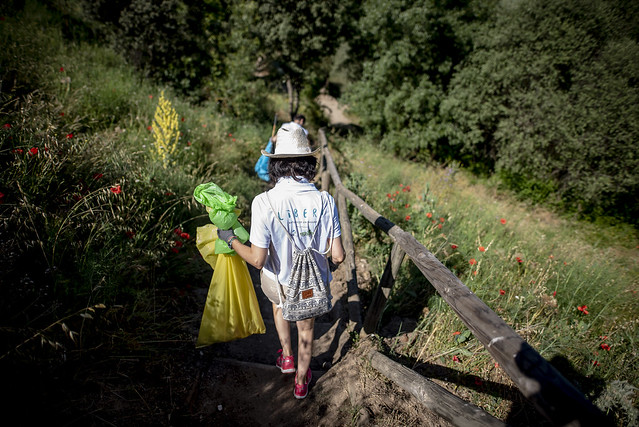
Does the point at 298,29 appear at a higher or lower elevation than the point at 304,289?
higher

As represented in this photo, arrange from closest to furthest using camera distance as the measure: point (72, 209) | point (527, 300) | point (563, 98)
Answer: point (72, 209), point (527, 300), point (563, 98)

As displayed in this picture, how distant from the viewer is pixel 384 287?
239cm

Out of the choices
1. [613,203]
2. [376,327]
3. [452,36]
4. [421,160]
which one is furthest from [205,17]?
[613,203]

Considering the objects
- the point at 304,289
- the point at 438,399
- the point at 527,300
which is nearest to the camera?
the point at 438,399

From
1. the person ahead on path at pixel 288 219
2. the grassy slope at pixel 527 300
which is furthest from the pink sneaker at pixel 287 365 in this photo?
the grassy slope at pixel 527 300

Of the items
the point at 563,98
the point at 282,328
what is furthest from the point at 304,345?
the point at 563,98

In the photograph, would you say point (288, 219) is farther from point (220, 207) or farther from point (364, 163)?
point (364, 163)

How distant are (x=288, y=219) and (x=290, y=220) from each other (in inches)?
0.6

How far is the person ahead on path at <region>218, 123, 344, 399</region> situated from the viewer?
1747 millimetres

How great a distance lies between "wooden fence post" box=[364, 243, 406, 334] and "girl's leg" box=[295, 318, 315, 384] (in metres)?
0.63

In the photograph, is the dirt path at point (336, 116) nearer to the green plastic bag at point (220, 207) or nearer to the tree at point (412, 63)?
the tree at point (412, 63)

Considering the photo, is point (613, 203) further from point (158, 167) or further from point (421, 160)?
point (158, 167)

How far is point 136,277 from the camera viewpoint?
8.17 feet

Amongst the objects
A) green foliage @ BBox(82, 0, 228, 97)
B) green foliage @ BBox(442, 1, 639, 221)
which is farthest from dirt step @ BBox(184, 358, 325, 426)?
green foliage @ BBox(442, 1, 639, 221)
